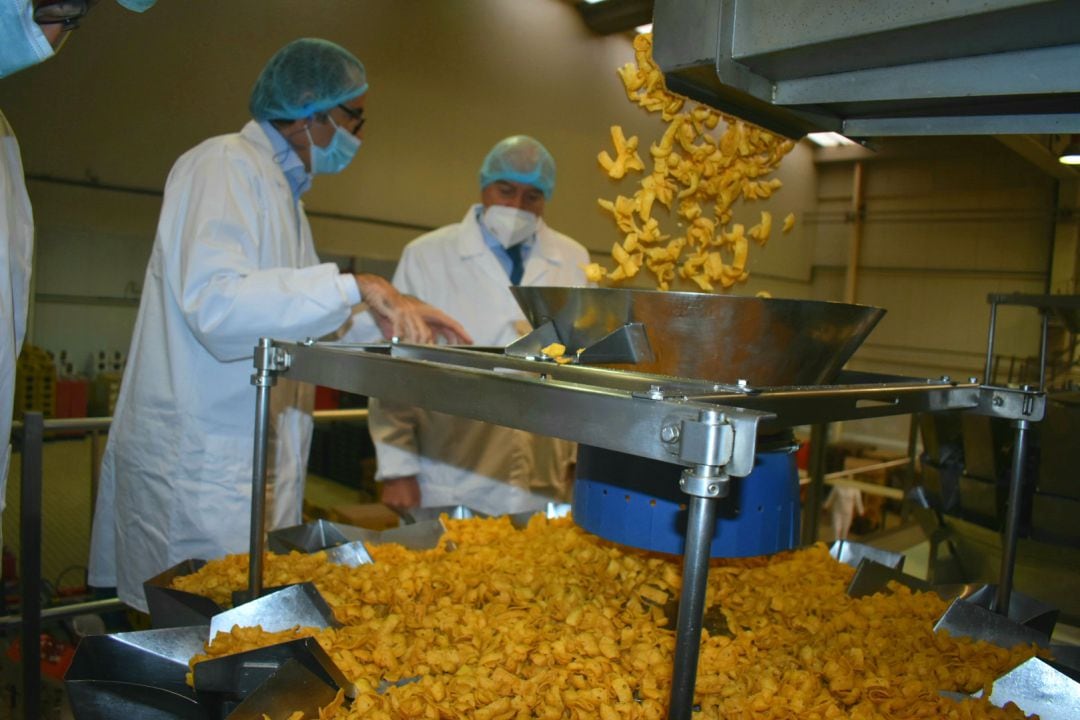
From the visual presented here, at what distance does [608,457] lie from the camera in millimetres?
Answer: 977

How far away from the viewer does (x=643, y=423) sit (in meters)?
0.61

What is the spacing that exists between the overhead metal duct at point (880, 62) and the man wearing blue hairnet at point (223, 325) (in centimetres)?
63

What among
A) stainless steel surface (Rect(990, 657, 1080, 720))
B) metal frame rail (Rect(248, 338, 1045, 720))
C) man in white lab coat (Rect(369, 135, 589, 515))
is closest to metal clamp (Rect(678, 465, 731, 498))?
metal frame rail (Rect(248, 338, 1045, 720))

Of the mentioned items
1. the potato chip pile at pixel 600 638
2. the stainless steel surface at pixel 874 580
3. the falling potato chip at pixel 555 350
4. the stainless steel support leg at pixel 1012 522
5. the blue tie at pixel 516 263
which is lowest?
the potato chip pile at pixel 600 638

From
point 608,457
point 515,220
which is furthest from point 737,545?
point 515,220

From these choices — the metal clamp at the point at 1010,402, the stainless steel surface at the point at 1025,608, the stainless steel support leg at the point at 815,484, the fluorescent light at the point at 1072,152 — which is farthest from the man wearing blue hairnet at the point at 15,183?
the stainless steel support leg at the point at 815,484

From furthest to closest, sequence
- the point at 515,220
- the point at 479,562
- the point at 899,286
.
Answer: the point at 899,286
the point at 515,220
the point at 479,562

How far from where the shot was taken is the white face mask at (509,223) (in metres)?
2.44

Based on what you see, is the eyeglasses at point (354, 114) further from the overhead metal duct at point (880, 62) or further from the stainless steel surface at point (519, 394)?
the overhead metal duct at point (880, 62)

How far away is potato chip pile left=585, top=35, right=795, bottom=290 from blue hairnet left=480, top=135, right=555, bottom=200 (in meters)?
0.86

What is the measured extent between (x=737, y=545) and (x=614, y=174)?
2.89ft

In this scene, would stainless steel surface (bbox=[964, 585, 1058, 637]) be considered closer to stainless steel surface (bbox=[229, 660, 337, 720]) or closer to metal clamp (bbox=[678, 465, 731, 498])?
metal clamp (bbox=[678, 465, 731, 498])

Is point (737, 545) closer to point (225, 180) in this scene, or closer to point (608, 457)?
point (608, 457)

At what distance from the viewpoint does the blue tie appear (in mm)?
2553
